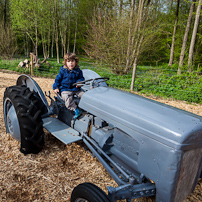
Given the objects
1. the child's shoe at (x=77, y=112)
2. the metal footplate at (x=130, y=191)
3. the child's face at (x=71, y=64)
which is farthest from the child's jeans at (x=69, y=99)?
the metal footplate at (x=130, y=191)

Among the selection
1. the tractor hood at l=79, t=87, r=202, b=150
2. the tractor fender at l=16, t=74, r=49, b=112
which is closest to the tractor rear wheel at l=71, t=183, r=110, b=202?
the tractor hood at l=79, t=87, r=202, b=150

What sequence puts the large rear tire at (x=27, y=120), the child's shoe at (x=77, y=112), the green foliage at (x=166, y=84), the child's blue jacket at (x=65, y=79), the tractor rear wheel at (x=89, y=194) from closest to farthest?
1. the tractor rear wheel at (x=89, y=194)
2. the large rear tire at (x=27, y=120)
3. the child's shoe at (x=77, y=112)
4. the child's blue jacket at (x=65, y=79)
5. the green foliage at (x=166, y=84)

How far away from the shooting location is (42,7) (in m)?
18.8

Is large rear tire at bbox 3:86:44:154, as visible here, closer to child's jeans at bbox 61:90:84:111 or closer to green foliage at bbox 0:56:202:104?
child's jeans at bbox 61:90:84:111

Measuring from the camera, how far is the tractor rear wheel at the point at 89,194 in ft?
4.88

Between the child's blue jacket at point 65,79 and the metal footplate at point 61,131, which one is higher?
the child's blue jacket at point 65,79

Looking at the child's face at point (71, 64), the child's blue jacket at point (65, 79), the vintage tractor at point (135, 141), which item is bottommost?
the vintage tractor at point (135, 141)

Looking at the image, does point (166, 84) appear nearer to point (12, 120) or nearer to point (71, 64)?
point (71, 64)

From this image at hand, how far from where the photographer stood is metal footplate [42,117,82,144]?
252cm

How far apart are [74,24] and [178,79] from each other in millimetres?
22021

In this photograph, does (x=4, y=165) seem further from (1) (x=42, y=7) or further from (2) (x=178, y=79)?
(1) (x=42, y=7)

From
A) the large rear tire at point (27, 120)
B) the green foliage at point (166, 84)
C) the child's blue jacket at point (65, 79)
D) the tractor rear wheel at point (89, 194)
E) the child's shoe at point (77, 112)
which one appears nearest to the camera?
the tractor rear wheel at point (89, 194)

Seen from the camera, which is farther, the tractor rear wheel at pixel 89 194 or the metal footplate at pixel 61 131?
the metal footplate at pixel 61 131

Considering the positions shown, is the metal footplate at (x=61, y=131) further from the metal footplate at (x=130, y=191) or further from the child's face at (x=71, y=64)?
the metal footplate at (x=130, y=191)
